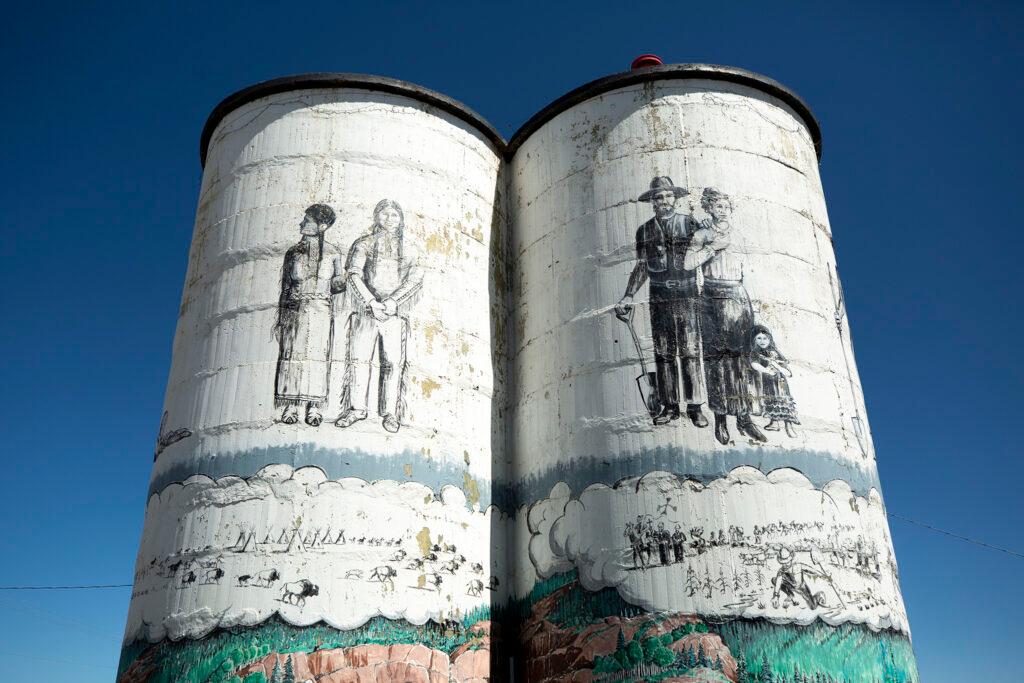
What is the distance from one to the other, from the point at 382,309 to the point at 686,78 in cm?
699

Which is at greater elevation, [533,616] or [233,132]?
[233,132]

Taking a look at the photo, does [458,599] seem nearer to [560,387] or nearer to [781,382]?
[560,387]

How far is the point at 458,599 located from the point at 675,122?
8.94 metres

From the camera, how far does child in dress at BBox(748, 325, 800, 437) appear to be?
12.7 m

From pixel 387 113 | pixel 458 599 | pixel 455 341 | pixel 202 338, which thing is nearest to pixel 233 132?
pixel 387 113

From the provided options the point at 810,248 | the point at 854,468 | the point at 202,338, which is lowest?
the point at 854,468

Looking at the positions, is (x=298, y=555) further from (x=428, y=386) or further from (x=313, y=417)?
(x=428, y=386)

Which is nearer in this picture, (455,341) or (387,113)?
(455,341)

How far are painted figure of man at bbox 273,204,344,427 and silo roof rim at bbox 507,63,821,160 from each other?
504 cm

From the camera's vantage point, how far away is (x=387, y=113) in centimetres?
1561

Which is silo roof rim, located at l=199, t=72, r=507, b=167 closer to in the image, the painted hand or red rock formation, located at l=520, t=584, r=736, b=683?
the painted hand

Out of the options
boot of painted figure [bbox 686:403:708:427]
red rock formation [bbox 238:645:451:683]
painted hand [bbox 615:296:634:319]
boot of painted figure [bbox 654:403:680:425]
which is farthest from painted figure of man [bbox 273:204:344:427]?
boot of painted figure [bbox 686:403:708:427]

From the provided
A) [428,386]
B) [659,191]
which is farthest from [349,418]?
[659,191]

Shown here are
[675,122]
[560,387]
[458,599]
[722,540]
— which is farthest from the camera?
[675,122]
